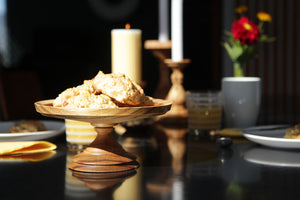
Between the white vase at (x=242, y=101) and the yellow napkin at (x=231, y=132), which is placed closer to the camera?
the yellow napkin at (x=231, y=132)

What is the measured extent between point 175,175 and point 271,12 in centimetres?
529

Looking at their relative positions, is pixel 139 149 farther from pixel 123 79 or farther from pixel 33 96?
pixel 33 96

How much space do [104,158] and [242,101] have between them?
569 millimetres

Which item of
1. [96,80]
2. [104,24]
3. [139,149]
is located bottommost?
[139,149]

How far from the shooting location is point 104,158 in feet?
2.76

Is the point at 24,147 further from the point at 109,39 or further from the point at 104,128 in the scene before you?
the point at 109,39

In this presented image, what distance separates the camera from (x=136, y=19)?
538cm

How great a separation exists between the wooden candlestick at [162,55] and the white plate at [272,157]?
19.9 inches

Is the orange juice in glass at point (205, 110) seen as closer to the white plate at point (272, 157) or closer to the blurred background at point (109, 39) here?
the white plate at point (272, 157)

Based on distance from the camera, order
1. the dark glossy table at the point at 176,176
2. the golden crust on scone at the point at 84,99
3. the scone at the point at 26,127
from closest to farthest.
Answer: the dark glossy table at the point at 176,176
the golden crust on scone at the point at 84,99
the scone at the point at 26,127

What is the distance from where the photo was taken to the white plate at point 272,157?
0.89 m

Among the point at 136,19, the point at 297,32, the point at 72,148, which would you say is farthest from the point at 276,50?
the point at 72,148

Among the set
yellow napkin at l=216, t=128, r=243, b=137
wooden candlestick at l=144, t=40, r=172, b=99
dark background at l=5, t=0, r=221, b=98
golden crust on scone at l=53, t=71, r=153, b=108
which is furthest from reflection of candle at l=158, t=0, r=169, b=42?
dark background at l=5, t=0, r=221, b=98

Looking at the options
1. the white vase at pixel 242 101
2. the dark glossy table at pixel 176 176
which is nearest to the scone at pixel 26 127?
the dark glossy table at pixel 176 176
